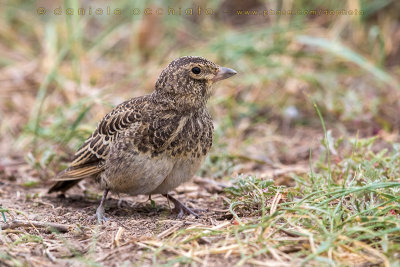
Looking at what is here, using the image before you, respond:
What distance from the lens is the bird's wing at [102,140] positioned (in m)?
4.53

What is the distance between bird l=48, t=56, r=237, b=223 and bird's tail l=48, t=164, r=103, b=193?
73mm

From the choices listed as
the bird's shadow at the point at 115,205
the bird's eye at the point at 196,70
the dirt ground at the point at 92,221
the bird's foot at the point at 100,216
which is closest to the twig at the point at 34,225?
the dirt ground at the point at 92,221

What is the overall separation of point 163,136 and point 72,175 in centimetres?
109

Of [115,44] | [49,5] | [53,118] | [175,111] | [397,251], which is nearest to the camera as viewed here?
[397,251]

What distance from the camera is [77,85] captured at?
291 inches

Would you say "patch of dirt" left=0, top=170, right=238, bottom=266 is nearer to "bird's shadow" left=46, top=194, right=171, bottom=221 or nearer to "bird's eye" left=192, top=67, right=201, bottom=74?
"bird's shadow" left=46, top=194, right=171, bottom=221

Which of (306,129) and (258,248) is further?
(306,129)

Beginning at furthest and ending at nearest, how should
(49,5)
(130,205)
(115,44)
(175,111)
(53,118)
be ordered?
(49,5) → (115,44) → (53,118) → (130,205) → (175,111)

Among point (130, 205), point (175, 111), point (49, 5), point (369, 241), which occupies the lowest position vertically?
point (130, 205)

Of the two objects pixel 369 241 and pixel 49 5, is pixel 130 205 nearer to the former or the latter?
pixel 369 241

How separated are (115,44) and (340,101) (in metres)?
3.92

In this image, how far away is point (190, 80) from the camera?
4.48 metres

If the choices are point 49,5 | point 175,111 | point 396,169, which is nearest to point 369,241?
point 396,169

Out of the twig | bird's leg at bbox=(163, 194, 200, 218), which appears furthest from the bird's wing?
the twig
